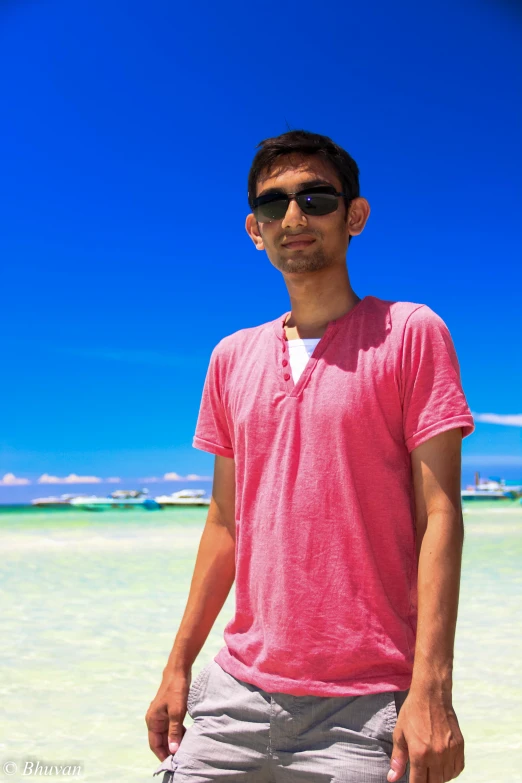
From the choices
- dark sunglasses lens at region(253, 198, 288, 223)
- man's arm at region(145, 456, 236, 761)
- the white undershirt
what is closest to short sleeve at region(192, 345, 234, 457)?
man's arm at region(145, 456, 236, 761)

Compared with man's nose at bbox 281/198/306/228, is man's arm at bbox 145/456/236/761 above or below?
below

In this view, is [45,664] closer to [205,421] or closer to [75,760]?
[75,760]

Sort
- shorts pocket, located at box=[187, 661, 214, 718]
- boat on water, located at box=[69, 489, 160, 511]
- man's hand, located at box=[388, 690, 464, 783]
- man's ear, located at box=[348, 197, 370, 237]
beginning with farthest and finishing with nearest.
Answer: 1. boat on water, located at box=[69, 489, 160, 511]
2. man's ear, located at box=[348, 197, 370, 237]
3. shorts pocket, located at box=[187, 661, 214, 718]
4. man's hand, located at box=[388, 690, 464, 783]

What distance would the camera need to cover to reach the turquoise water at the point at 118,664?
149 inches

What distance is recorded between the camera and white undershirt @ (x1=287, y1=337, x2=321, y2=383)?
1684 mm

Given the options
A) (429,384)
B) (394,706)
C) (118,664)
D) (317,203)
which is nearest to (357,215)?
(317,203)

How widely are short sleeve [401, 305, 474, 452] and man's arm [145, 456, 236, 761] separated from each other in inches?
23.3

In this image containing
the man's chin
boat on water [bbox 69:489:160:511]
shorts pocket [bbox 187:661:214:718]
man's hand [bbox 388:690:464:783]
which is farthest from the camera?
boat on water [bbox 69:489:160:511]

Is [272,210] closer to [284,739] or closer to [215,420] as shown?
[215,420]

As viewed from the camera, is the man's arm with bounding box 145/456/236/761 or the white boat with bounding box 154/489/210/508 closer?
the man's arm with bounding box 145/456/236/761

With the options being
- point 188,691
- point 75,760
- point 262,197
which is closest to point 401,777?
point 188,691

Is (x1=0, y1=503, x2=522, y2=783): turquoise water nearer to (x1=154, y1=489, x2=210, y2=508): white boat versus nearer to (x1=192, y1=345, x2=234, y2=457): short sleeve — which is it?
(x1=192, y1=345, x2=234, y2=457): short sleeve

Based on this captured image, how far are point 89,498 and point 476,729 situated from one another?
51.9 m

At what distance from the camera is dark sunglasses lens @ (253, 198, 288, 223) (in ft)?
5.97
